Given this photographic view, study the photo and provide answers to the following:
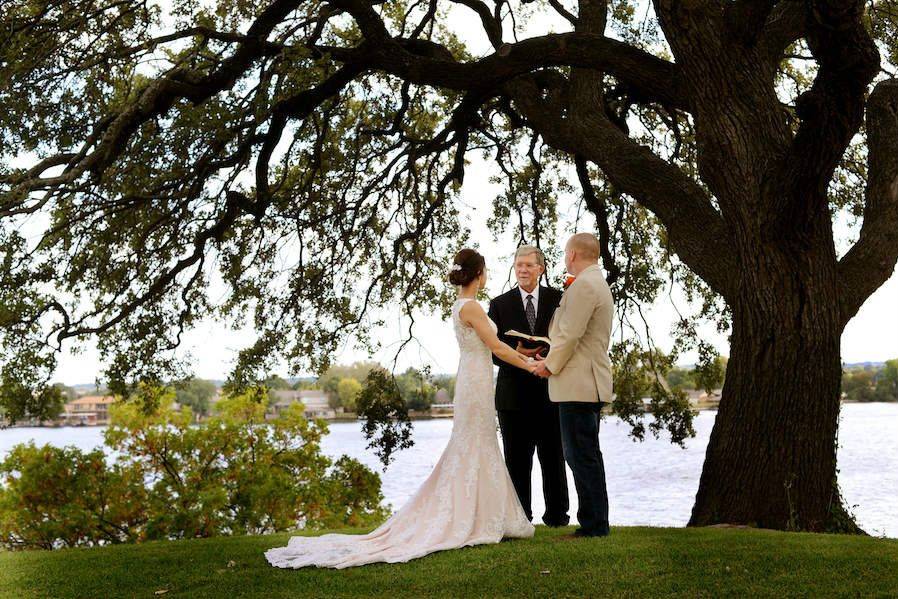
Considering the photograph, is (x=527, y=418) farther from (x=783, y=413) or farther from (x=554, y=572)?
(x=783, y=413)

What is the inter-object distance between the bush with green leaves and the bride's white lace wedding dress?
6.51m

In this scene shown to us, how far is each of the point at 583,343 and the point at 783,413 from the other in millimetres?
2489

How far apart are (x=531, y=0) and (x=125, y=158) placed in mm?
5455

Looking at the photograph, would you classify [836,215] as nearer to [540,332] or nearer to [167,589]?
[540,332]

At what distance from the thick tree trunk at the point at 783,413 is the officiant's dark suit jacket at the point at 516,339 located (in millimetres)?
1918

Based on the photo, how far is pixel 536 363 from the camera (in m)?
6.05

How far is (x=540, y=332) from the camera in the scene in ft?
22.2

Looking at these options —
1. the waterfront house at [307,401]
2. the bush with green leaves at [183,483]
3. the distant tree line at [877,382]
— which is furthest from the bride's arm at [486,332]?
the distant tree line at [877,382]

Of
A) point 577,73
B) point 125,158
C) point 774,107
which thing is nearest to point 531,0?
point 577,73

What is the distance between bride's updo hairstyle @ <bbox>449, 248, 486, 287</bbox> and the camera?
6207 millimetres

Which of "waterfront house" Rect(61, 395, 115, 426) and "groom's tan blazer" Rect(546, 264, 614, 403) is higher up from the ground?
"groom's tan blazer" Rect(546, 264, 614, 403)

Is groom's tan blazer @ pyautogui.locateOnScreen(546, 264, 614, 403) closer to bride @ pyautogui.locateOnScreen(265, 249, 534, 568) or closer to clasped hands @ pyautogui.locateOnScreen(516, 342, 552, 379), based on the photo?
clasped hands @ pyautogui.locateOnScreen(516, 342, 552, 379)

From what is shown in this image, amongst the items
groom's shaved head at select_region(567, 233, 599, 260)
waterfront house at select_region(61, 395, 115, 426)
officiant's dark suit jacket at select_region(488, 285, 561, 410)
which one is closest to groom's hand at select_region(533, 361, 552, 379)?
officiant's dark suit jacket at select_region(488, 285, 561, 410)

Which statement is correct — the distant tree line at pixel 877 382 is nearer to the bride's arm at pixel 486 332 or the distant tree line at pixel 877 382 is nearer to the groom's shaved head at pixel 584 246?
the bride's arm at pixel 486 332
